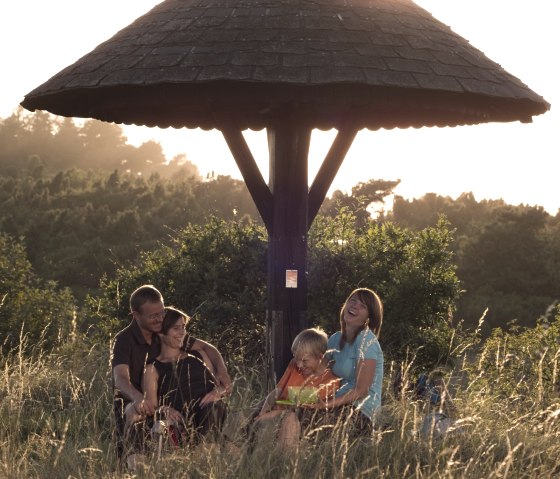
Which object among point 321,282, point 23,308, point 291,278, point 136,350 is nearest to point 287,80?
point 136,350

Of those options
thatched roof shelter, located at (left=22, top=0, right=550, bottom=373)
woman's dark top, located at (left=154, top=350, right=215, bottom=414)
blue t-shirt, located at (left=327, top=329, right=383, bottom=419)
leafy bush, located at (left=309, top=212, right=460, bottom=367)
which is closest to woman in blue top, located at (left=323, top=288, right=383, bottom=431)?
blue t-shirt, located at (left=327, top=329, right=383, bottom=419)

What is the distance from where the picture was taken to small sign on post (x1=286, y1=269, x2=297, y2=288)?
9039 mm

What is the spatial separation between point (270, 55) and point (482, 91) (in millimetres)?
1590

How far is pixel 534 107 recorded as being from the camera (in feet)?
29.4

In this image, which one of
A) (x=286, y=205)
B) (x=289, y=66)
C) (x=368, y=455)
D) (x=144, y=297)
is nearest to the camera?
(x=368, y=455)

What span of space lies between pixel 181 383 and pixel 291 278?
7.80 feet

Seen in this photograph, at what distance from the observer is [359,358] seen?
6.68m

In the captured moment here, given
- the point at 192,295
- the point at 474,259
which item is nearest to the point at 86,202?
the point at 474,259

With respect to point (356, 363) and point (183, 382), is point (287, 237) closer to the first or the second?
point (356, 363)

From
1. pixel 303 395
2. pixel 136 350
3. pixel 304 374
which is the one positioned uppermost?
pixel 136 350

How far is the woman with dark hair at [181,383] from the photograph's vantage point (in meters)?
6.73

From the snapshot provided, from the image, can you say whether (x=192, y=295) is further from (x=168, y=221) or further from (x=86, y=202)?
(x=86, y=202)

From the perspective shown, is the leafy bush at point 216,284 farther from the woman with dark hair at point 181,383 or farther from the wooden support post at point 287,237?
the woman with dark hair at point 181,383

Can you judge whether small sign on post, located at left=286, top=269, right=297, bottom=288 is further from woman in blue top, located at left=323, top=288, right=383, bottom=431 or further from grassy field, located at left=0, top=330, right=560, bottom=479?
woman in blue top, located at left=323, top=288, right=383, bottom=431
